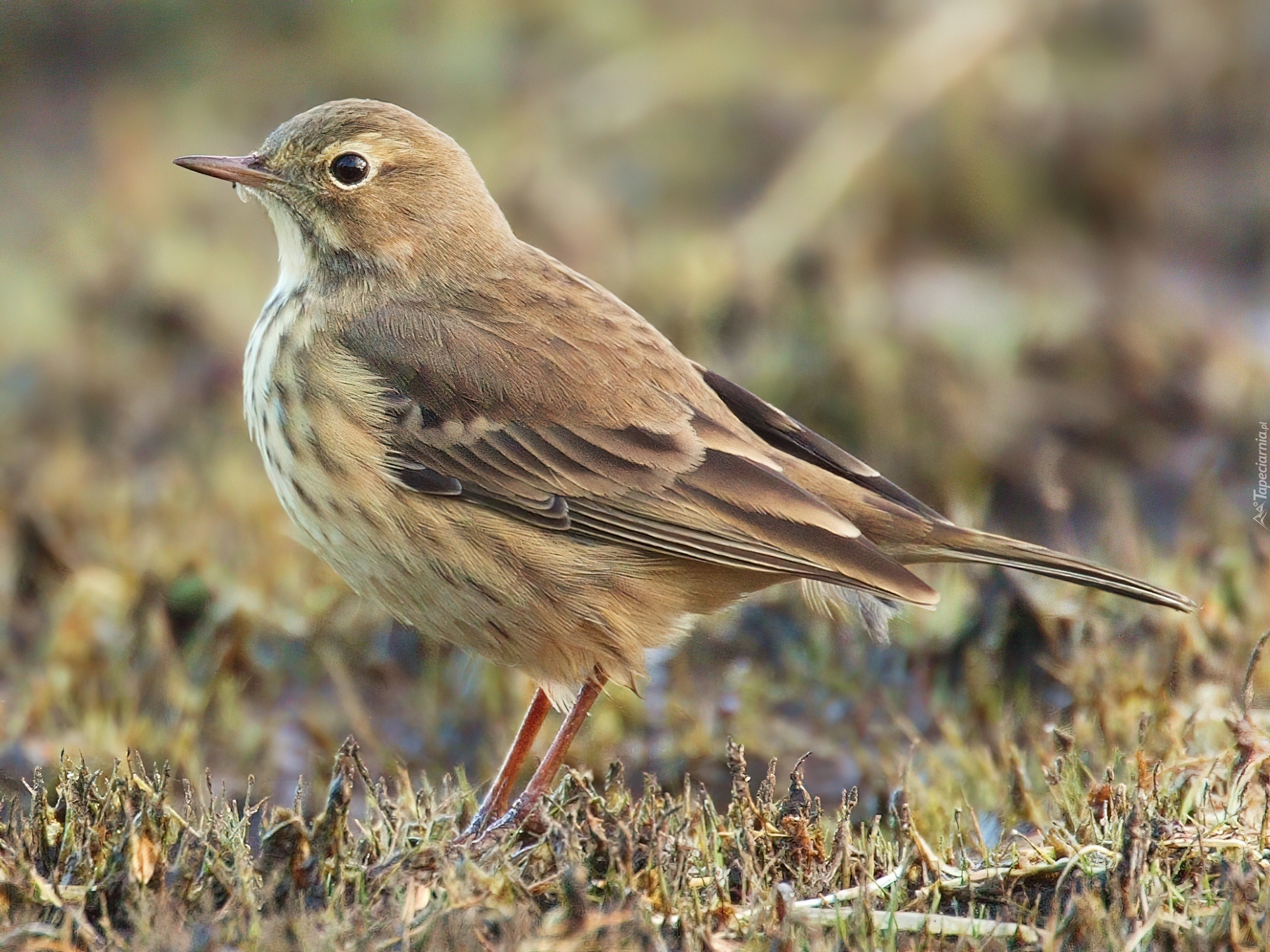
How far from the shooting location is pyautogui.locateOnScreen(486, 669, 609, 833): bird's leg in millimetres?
4145

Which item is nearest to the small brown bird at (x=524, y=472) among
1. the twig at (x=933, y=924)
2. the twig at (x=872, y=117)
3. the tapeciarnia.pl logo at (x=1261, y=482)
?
the twig at (x=933, y=924)

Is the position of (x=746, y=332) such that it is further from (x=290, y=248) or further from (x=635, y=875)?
(x=635, y=875)

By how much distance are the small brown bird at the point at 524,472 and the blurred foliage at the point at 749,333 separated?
0.71m

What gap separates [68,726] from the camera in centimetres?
512

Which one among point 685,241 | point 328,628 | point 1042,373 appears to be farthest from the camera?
point 685,241

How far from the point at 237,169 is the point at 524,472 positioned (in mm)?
1298

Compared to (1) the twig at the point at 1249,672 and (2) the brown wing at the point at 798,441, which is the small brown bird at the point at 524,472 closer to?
(2) the brown wing at the point at 798,441

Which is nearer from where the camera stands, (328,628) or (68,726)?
(68,726)

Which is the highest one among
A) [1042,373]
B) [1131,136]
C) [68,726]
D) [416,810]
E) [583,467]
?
[1131,136]

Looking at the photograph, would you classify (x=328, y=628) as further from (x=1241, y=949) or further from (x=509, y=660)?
(x=1241, y=949)

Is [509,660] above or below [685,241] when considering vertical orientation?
below

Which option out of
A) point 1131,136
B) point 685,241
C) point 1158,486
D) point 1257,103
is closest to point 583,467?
point 1158,486

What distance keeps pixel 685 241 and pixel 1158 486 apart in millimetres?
3292

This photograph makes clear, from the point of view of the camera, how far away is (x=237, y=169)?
4703mm
